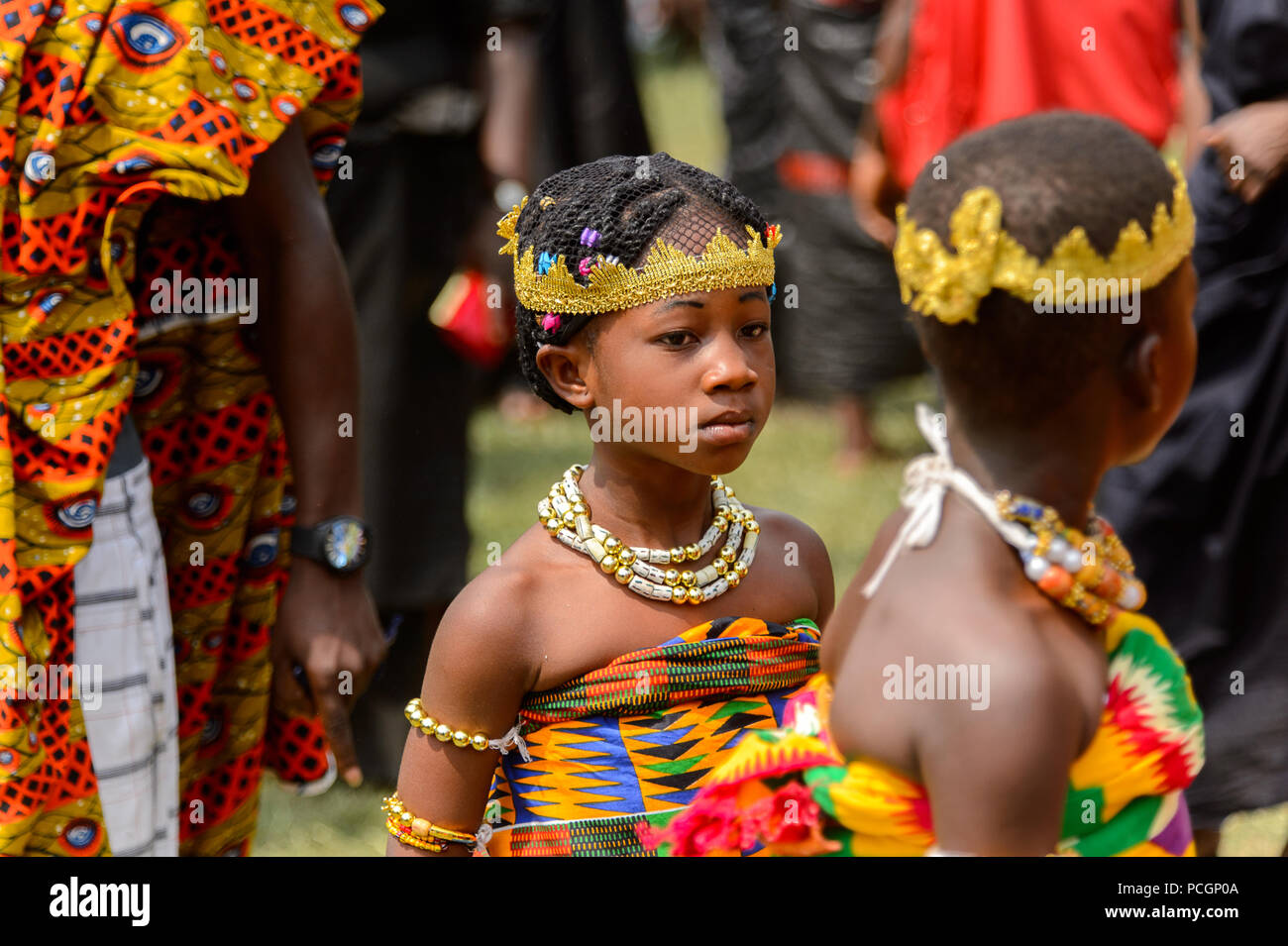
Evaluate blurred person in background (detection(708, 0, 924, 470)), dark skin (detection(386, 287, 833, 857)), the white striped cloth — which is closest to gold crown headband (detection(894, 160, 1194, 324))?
dark skin (detection(386, 287, 833, 857))

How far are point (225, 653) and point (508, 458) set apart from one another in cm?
498

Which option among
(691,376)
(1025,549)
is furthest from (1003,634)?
(691,376)

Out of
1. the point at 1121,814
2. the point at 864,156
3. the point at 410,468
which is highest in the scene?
the point at 864,156

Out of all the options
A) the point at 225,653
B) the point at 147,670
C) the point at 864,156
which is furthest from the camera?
the point at 864,156

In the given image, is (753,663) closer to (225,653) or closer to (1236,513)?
(225,653)

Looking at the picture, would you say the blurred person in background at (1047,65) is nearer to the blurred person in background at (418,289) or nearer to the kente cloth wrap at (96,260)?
the blurred person in background at (418,289)

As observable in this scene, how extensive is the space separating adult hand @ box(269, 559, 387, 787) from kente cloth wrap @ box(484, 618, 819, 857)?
1.29ft

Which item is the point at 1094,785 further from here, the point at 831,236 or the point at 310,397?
the point at 831,236

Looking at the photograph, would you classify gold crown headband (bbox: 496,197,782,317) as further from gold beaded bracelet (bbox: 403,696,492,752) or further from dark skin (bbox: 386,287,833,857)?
gold beaded bracelet (bbox: 403,696,492,752)

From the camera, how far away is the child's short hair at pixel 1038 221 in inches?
62.4

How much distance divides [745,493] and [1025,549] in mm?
5243

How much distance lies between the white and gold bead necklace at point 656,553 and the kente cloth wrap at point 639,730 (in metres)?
0.07

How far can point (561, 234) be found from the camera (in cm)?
219
